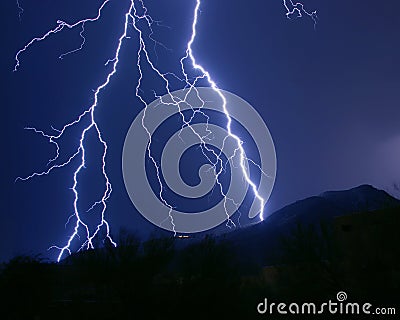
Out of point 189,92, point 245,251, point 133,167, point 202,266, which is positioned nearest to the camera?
point 202,266

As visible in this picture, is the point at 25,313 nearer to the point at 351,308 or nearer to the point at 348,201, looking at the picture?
the point at 351,308

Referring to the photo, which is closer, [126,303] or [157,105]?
[126,303]

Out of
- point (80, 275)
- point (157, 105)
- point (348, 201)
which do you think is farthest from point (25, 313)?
point (348, 201)

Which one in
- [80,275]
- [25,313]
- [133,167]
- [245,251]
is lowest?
[25,313]

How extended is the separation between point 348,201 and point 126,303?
186 feet

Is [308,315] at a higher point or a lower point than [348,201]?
lower

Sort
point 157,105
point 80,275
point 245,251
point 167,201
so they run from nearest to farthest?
point 80,275 → point 157,105 → point 167,201 → point 245,251

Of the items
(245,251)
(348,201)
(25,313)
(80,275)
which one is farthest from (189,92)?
(348,201)

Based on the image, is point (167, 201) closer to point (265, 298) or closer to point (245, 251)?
point (245, 251)

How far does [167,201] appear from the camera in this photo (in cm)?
3416

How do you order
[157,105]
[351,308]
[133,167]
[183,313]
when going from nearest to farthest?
[351,308] → [183,313] → [157,105] → [133,167]

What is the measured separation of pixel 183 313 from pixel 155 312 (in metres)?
0.85

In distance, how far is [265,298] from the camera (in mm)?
13602

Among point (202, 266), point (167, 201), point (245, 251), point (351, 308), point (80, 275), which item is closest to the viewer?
point (351, 308)
